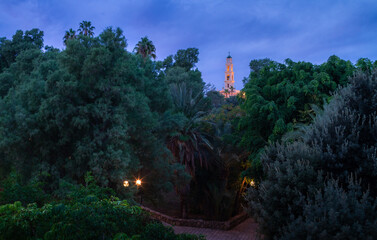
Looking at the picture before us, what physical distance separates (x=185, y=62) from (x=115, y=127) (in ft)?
118

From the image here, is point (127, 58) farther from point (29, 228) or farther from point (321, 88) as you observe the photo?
point (29, 228)

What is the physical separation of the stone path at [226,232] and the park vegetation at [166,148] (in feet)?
5.91

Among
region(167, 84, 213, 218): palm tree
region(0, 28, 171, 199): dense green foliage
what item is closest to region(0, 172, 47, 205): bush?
region(0, 28, 171, 199): dense green foliage

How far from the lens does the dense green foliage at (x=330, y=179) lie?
560 centimetres

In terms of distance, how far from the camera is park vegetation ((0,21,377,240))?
5449 mm

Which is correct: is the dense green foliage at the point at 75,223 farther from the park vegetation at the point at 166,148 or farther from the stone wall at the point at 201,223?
the stone wall at the point at 201,223

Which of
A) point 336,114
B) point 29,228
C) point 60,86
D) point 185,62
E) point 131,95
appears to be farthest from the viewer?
point 185,62

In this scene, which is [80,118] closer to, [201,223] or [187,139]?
[187,139]

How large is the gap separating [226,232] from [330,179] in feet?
34.2

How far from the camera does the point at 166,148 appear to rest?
1528 centimetres

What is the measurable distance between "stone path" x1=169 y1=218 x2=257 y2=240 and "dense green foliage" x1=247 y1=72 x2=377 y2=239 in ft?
26.1

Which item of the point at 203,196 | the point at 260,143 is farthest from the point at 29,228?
the point at 203,196

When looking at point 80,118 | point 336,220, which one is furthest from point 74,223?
point 80,118

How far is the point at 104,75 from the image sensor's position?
1310cm
